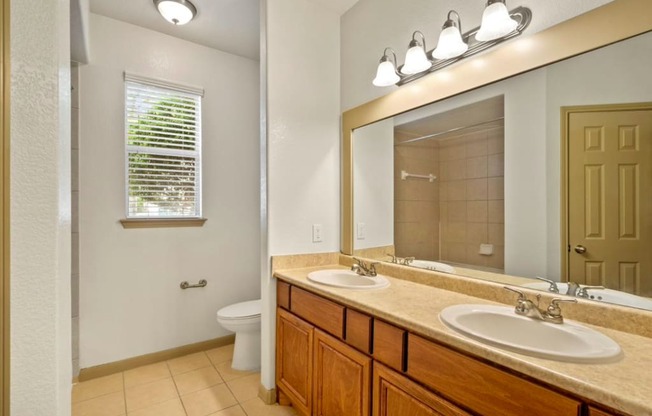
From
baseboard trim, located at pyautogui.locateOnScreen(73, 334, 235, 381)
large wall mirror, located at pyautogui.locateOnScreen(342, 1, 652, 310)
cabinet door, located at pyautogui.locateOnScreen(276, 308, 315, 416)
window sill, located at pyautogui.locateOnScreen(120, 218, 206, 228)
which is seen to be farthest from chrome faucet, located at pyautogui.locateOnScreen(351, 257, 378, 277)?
baseboard trim, located at pyautogui.locateOnScreen(73, 334, 235, 381)

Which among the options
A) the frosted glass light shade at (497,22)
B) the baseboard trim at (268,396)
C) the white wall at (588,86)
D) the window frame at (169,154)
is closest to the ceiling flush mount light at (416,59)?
the frosted glass light shade at (497,22)

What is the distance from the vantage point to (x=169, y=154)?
2584 millimetres

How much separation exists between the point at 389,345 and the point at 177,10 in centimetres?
241

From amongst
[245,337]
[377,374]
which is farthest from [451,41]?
[245,337]

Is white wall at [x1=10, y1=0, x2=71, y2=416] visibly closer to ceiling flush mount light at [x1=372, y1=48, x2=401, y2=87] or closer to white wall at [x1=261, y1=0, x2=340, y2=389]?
white wall at [x1=261, y1=0, x2=340, y2=389]

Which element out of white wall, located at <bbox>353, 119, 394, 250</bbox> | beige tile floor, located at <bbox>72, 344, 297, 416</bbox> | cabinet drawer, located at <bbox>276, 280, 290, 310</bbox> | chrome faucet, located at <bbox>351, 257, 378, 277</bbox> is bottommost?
beige tile floor, located at <bbox>72, 344, 297, 416</bbox>

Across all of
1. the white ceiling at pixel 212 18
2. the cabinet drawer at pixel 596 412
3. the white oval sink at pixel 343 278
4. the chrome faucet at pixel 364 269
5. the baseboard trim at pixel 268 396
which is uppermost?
the white ceiling at pixel 212 18

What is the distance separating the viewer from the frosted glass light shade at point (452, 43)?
144 cm

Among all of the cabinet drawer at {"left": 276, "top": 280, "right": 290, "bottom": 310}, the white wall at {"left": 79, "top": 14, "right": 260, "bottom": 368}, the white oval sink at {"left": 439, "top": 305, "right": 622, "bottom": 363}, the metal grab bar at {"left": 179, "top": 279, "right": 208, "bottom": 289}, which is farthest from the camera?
the metal grab bar at {"left": 179, "top": 279, "right": 208, "bottom": 289}

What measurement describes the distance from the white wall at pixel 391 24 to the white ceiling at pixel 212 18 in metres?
0.20

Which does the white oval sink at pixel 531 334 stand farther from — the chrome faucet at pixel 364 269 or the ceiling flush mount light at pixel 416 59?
the ceiling flush mount light at pixel 416 59

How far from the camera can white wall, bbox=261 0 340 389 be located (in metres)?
2.03

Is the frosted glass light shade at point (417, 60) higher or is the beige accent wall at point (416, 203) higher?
the frosted glass light shade at point (417, 60)

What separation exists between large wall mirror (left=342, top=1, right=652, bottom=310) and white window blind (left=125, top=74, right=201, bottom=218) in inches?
64.3
